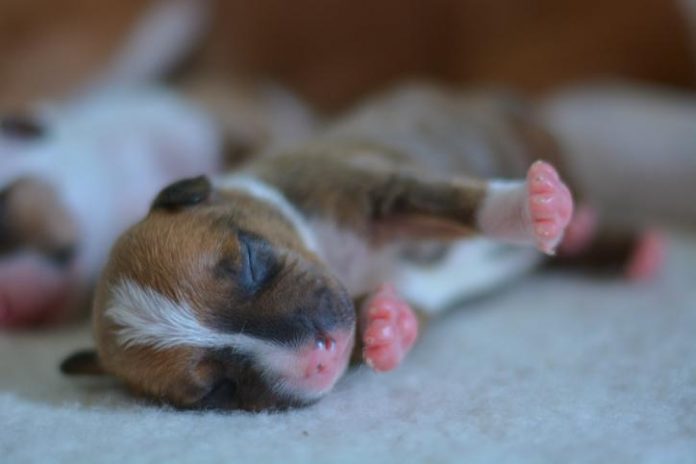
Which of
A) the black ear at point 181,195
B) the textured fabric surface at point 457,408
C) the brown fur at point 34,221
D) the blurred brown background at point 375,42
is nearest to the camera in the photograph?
the textured fabric surface at point 457,408

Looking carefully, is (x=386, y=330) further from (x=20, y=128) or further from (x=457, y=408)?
(x=20, y=128)

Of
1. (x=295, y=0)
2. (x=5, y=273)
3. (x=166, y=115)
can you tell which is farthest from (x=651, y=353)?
(x=295, y=0)

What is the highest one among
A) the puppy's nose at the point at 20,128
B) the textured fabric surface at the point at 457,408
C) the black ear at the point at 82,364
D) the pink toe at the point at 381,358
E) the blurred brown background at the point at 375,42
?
the blurred brown background at the point at 375,42

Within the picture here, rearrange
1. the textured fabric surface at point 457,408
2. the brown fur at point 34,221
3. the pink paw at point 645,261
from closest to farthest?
the textured fabric surface at point 457,408 → the brown fur at point 34,221 → the pink paw at point 645,261

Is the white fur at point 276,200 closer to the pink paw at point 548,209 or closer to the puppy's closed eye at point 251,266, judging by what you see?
the puppy's closed eye at point 251,266

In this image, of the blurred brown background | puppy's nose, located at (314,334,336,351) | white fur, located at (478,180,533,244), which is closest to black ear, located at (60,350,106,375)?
puppy's nose, located at (314,334,336,351)

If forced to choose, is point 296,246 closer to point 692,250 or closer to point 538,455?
point 538,455

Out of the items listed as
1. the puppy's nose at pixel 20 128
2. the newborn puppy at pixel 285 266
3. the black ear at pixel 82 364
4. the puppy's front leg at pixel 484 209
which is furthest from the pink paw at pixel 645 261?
the puppy's nose at pixel 20 128

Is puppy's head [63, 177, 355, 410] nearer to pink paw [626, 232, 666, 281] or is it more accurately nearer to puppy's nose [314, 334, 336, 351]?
puppy's nose [314, 334, 336, 351]
